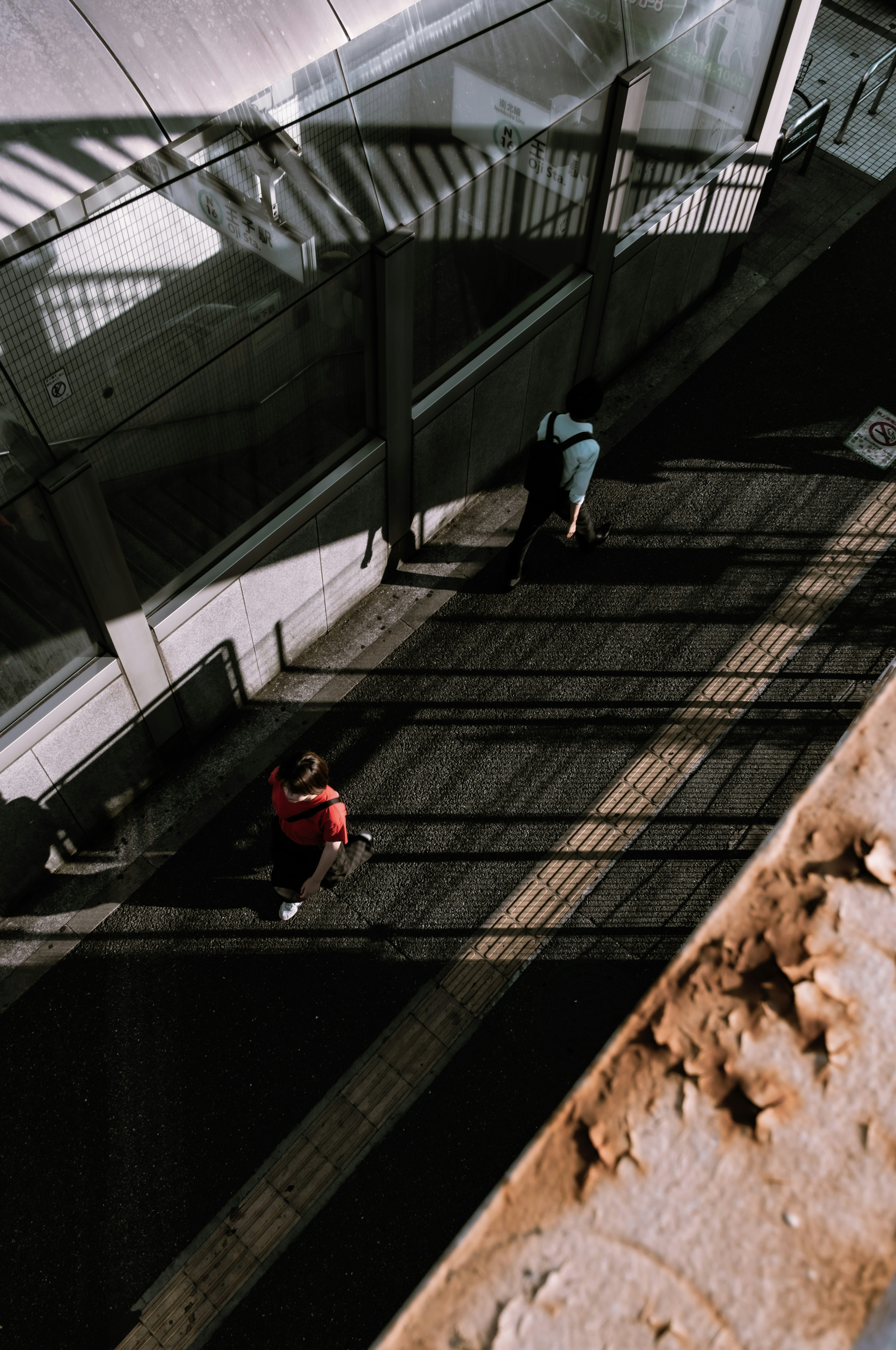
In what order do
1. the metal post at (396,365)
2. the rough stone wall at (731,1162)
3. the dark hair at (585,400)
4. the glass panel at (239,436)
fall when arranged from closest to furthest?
the rough stone wall at (731,1162)
the glass panel at (239,436)
the metal post at (396,365)
the dark hair at (585,400)

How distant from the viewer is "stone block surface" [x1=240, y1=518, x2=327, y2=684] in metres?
7.06

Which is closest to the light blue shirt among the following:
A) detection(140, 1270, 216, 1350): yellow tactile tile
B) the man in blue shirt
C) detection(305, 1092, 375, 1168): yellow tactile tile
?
the man in blue shirt

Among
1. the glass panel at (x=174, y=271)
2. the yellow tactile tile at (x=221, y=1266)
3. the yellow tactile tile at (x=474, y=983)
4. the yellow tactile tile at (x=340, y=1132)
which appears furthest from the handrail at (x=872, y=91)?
the yellow tactile tile at (x=221, y=1266)

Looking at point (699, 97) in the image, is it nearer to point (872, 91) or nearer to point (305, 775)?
point (872, 91)

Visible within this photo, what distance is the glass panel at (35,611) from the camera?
528cm

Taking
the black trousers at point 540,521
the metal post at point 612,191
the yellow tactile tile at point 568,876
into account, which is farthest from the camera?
the black trousers at point 540,521

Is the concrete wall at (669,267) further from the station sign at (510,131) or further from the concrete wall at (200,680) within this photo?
the concrete wall at (200,680)

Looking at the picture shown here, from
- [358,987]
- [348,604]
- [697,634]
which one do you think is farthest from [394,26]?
[358,987]

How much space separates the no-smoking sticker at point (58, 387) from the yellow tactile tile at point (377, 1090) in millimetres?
4135

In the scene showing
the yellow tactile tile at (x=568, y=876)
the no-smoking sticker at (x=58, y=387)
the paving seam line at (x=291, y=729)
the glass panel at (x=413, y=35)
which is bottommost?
the yellow tactile tile at (x=568, y=876)

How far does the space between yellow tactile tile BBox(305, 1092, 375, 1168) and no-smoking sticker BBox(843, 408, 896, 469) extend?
23.0 feet

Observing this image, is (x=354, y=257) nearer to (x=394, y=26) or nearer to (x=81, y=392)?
(x=394, y=26)

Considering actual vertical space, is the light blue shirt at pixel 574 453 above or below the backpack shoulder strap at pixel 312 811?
above

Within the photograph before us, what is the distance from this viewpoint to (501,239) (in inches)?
293
